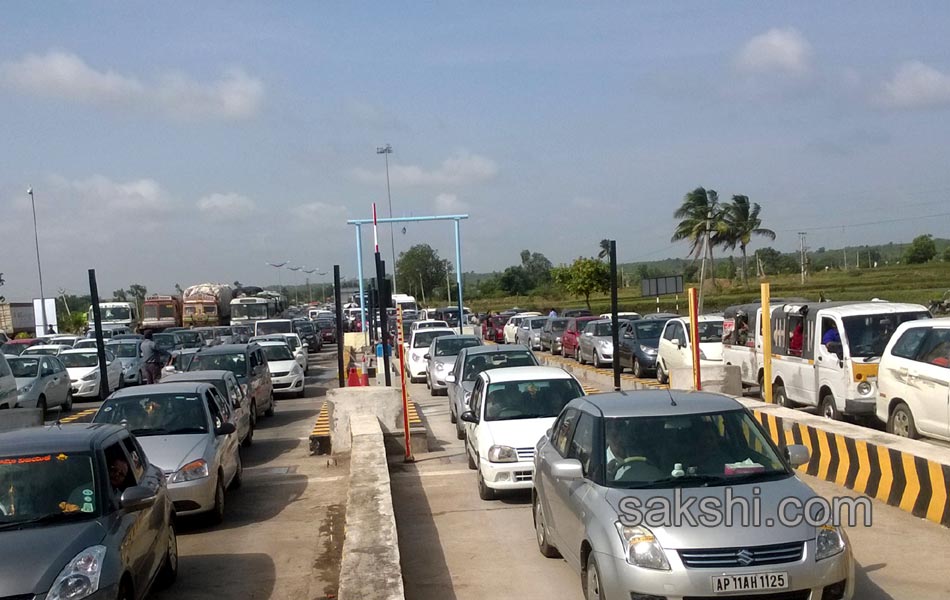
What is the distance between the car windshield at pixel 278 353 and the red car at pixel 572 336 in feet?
34.5

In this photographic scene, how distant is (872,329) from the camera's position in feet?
49.3

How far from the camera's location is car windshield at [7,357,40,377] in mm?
24156

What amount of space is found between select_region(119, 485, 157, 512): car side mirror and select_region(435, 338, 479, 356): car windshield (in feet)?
59.1

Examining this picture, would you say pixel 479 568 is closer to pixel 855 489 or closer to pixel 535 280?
pixel 855 489

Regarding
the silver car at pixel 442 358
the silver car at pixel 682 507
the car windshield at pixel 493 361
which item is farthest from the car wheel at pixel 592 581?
the silver car at pixel 442 358

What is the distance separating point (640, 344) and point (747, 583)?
21.1 metres

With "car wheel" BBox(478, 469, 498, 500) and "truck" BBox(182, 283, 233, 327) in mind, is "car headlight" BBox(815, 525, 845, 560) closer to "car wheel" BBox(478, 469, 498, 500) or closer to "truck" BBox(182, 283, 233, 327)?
"car wheel" BBox(478, 469, 498, 500)

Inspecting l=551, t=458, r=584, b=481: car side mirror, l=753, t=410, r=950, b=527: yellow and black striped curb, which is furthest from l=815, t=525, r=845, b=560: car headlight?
l=753, t=410, r=950, b=527: yellow and black striped curb

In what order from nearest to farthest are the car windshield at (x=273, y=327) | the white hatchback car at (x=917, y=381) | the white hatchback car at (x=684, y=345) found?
1. the white hatchback car at (x=917, y=381)
2. the white hatchback car at (x=684, y=345)
3. the car windshield at (x=273, y=327)

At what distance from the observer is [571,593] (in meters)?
7.49

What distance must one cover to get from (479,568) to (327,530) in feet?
8.51

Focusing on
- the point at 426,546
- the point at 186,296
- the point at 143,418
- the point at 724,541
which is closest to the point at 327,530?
the point at 426,546

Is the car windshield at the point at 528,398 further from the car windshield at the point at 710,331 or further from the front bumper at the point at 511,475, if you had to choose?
the car windshield at the point at 710,331

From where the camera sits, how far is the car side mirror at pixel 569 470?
7023 mm
